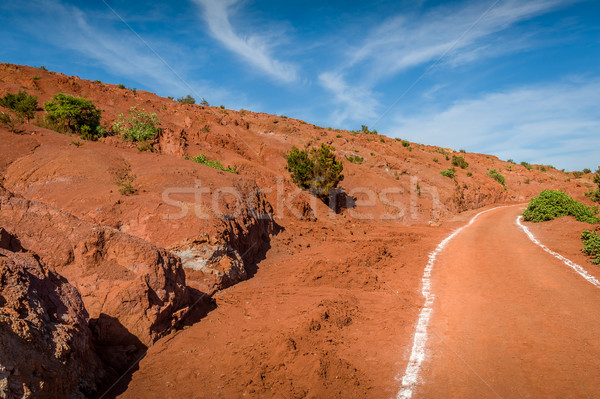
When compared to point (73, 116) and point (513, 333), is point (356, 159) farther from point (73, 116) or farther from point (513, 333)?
point (513, 333)

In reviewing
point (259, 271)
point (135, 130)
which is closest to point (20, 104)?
point (135, 130)

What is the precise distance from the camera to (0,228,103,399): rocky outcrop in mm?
2694

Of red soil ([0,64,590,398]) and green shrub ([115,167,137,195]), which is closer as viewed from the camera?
red soil ([0,64,590,398])

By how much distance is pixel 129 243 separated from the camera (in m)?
5.45

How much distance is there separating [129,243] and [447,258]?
9.76 meters

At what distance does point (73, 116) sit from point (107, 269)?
51.2 feet

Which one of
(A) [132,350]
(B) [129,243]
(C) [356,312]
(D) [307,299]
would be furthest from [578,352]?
(B) [129,243]

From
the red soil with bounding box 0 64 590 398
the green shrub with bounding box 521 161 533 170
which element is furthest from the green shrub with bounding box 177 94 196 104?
the green shrub with bounding box 521 161 533 170

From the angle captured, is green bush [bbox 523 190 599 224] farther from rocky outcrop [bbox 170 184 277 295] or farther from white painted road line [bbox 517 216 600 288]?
rocky outcrop [bbox 170 184 277 295]

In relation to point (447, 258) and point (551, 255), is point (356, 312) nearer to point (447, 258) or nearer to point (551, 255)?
point (447, 258)

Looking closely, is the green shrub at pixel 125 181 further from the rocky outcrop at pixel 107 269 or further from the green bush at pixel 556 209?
the green bush at pixel 556 209

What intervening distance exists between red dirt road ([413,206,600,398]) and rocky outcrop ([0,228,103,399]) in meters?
4.01

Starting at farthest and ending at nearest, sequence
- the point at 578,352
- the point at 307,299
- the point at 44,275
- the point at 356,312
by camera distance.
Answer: the point at 307,299, the point at 356,312, the point at 578,352, the point at 44,275

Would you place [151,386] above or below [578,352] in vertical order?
below
